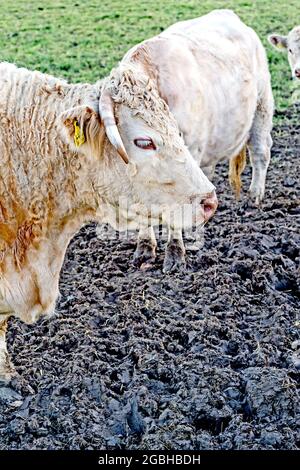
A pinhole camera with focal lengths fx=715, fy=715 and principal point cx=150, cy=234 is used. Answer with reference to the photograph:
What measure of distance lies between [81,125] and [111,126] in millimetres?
160

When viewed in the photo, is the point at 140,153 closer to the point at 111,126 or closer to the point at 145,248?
the point at 111,126

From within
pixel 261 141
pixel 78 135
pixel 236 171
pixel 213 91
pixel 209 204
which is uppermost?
pixel 78 135

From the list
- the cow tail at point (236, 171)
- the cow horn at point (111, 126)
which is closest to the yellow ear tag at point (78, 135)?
the cow horn at point (111, 126)

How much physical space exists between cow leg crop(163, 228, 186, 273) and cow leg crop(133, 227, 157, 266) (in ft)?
0.57

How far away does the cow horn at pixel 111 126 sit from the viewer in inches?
139

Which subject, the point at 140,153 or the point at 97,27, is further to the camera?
the point at 97,27

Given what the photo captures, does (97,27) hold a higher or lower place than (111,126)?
lower

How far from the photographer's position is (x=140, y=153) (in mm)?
3717

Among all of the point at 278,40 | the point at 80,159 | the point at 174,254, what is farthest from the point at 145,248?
the point at 278,40

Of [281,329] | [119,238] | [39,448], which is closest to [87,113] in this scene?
[39,448]

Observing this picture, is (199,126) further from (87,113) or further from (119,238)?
(87,113)

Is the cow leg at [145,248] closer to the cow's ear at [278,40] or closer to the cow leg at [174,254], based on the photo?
the cow leg at [174,254]

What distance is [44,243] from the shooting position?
4.07 metres

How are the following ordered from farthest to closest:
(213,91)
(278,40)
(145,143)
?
(278,40) < (213,91) < (145,143)
